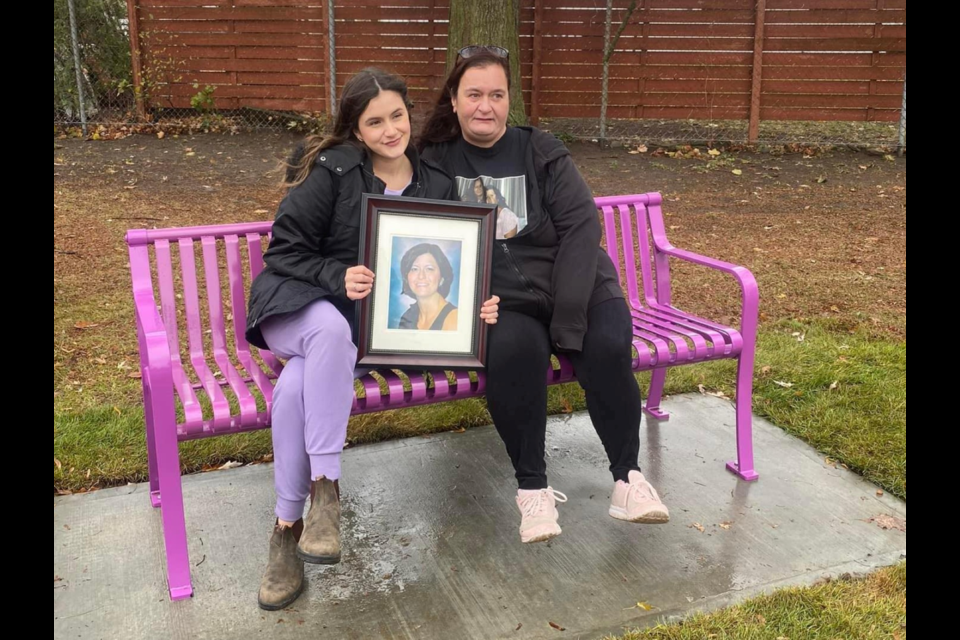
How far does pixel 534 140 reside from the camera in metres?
3.50

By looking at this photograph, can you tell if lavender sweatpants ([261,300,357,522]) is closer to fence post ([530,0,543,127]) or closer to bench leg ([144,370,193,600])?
bench leg ([144,370,193,600])

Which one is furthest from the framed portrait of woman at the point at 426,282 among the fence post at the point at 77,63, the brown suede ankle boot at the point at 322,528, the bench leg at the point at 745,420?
the fence post at the point at 77,63

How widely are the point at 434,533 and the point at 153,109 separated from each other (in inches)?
380

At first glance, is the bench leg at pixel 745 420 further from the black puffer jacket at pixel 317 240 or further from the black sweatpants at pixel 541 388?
the black puffer jacket at pixel 317 240

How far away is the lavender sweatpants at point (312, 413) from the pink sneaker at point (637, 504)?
1.00m

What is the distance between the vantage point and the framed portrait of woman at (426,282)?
303 centimetres

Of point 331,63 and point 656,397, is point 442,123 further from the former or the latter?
point 331,63

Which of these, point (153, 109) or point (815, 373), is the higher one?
point (153, 109)

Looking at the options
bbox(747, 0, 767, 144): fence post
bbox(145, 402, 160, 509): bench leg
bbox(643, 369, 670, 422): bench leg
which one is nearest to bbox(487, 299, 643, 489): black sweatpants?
bbox(643, 369, 670, 422): bench leg

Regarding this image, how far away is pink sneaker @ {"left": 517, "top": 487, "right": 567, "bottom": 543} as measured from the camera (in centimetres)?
290

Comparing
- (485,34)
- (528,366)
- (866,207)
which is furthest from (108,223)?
(866,207)

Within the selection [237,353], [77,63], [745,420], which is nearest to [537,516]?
[745,420]
